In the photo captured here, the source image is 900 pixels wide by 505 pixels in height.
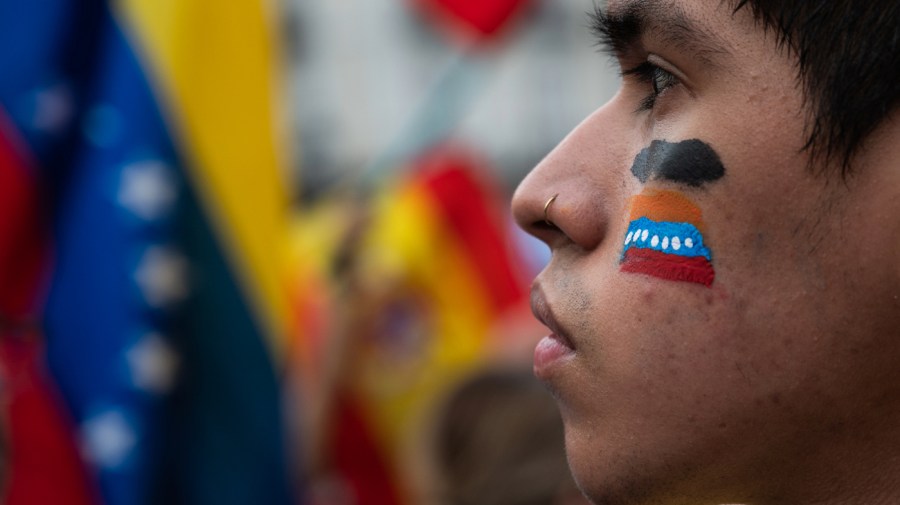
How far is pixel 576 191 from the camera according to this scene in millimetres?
1271

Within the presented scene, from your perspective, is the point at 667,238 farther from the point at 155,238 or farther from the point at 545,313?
the point at 155,238

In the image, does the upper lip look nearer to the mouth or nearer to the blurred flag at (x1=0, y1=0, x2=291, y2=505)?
the mouth

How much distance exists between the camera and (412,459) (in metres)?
4.07

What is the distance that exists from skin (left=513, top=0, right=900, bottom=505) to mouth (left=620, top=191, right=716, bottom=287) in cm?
1

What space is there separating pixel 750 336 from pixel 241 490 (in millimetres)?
2527

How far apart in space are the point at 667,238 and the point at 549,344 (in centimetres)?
20

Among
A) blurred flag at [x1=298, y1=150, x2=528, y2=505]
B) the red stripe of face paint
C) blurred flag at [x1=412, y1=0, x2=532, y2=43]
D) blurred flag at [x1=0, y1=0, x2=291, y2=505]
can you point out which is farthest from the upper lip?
blurred flag at [x1=412, y1=0, x2=532, y2=43]

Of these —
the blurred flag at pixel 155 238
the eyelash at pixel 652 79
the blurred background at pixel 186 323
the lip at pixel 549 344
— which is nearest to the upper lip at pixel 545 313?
the lip at pixel 549 344

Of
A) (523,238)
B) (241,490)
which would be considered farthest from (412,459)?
(523,238)

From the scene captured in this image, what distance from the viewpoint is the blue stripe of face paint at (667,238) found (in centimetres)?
118

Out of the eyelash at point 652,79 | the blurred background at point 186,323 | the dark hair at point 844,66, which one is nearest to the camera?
the dark hair at point 844,66

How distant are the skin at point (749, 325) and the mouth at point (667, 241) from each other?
11 mm

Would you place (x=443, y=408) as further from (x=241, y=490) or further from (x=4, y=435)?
(x=4, y=435)

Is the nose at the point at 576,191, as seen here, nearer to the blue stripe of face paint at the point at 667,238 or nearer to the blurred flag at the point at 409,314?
the blue stripe of face paint at the point at 667,238
